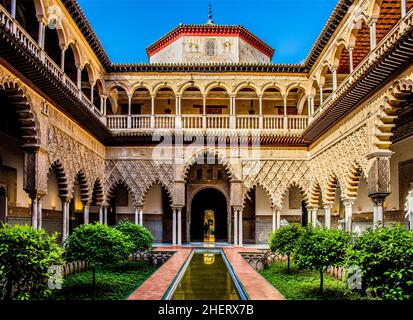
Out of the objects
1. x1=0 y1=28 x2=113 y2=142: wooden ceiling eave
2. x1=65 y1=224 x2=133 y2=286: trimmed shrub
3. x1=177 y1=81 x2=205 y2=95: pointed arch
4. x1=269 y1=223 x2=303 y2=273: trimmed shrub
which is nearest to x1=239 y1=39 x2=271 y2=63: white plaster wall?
x1=177 y1=81 x2=205 y2=95: pointed arch

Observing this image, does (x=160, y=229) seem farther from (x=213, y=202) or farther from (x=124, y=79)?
(x=124, y=79)

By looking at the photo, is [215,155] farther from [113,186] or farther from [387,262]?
[387,262]

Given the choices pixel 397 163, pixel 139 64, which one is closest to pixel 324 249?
pixel 397 163

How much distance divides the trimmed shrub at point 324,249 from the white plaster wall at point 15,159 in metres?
9.27

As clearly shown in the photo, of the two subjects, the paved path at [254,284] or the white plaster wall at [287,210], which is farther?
the white plaster wall at [287,210]

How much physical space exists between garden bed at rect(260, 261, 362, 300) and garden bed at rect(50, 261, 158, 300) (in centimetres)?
318

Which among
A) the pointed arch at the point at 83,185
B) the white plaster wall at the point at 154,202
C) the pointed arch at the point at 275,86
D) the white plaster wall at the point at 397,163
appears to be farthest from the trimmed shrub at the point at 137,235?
the pointed arch at the point at 275,86

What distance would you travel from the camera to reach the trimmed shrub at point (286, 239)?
11938 mm

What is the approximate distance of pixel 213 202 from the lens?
25.1 metres

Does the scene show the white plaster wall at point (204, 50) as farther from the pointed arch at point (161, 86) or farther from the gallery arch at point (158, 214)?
the gallery arch at point (158, 214)

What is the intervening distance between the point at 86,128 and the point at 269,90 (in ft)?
28.4

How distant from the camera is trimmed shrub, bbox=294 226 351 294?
8828mm

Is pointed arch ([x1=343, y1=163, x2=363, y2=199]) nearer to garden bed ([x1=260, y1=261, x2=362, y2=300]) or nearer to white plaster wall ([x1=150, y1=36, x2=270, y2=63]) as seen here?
garden bed ([x1=260, y1=261, x2=362, y2=300])
